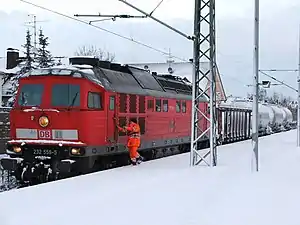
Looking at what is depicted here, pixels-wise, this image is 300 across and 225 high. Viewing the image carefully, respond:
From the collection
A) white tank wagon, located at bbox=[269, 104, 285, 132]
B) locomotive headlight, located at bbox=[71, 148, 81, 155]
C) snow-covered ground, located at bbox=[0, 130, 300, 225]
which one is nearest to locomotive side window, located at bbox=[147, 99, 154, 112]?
snow-covered ground, located at bbox=[0, 130, 300, 225]

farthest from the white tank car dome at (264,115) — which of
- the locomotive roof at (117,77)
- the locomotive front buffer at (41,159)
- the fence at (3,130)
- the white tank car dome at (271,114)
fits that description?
the locomotive front buffer at (41,159)

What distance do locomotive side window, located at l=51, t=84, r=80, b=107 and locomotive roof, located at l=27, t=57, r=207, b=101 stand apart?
36 cm

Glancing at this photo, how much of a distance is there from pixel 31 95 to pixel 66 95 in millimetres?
1188

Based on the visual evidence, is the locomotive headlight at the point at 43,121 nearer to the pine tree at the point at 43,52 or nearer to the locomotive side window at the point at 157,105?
the locomotive side window at the point at 157,105

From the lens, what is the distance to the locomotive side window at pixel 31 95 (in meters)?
16.2

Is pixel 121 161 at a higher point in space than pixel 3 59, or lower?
lower

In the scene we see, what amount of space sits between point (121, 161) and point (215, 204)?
28.3 feet

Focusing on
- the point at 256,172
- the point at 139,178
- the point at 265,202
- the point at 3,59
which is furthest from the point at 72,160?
the point at 3,59

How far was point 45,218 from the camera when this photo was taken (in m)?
8.72

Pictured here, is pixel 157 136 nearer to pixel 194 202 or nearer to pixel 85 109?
pixel 85 109

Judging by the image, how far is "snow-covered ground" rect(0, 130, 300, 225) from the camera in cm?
890

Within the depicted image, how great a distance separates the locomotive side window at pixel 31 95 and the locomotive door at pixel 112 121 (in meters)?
2.07

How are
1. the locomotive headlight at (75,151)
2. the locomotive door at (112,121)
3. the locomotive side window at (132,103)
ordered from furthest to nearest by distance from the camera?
the locomotive side window at (132,103) → the locomotive door at (112,121) → the locomotive headlight at (75,151)

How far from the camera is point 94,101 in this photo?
1614 centimetres
